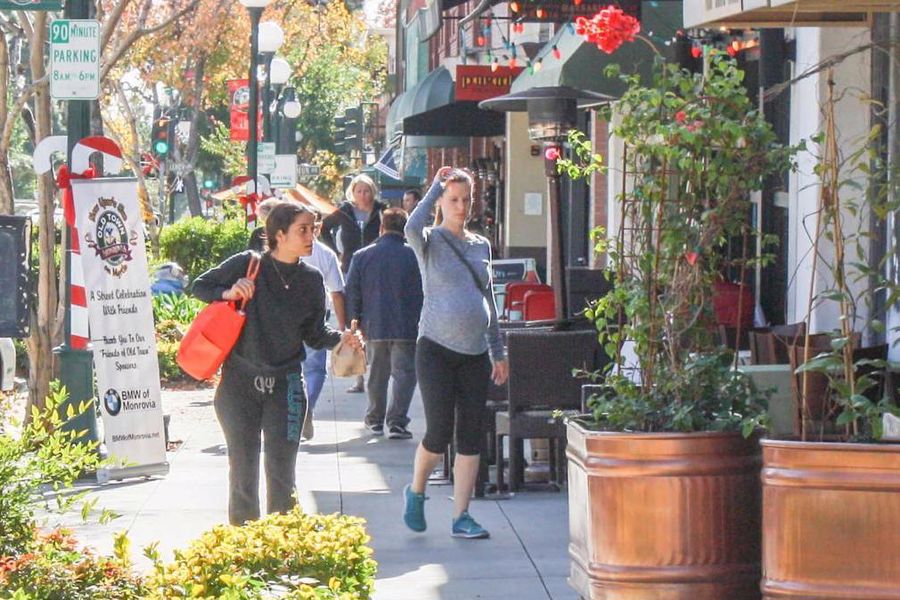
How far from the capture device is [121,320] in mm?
10602

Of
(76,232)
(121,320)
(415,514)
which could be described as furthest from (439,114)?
(415,514)

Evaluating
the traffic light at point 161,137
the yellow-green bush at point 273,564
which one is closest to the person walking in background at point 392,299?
the yellow-green bush at point 273,564

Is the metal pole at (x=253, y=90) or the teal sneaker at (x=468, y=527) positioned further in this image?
the metal pole at (x=253, y=90)

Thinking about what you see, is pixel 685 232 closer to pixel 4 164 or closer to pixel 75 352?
pixel 75 352

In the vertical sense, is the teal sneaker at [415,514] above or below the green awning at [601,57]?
below

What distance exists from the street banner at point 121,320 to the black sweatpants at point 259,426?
3397mm

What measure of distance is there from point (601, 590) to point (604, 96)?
658 cm

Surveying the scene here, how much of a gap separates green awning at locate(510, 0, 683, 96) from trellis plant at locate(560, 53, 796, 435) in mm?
4771

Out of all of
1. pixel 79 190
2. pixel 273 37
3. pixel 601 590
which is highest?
pixel 273 37

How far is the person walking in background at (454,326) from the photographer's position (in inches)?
317

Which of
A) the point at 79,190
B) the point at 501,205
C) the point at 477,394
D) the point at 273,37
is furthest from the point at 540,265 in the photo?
the point at 477,394

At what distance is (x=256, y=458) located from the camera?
7.29 metres

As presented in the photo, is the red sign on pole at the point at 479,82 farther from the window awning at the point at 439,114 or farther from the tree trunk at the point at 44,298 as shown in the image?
the tree trunk at the point at 44,298

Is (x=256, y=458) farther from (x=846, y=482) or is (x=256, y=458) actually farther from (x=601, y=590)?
(x=846, y=482)
